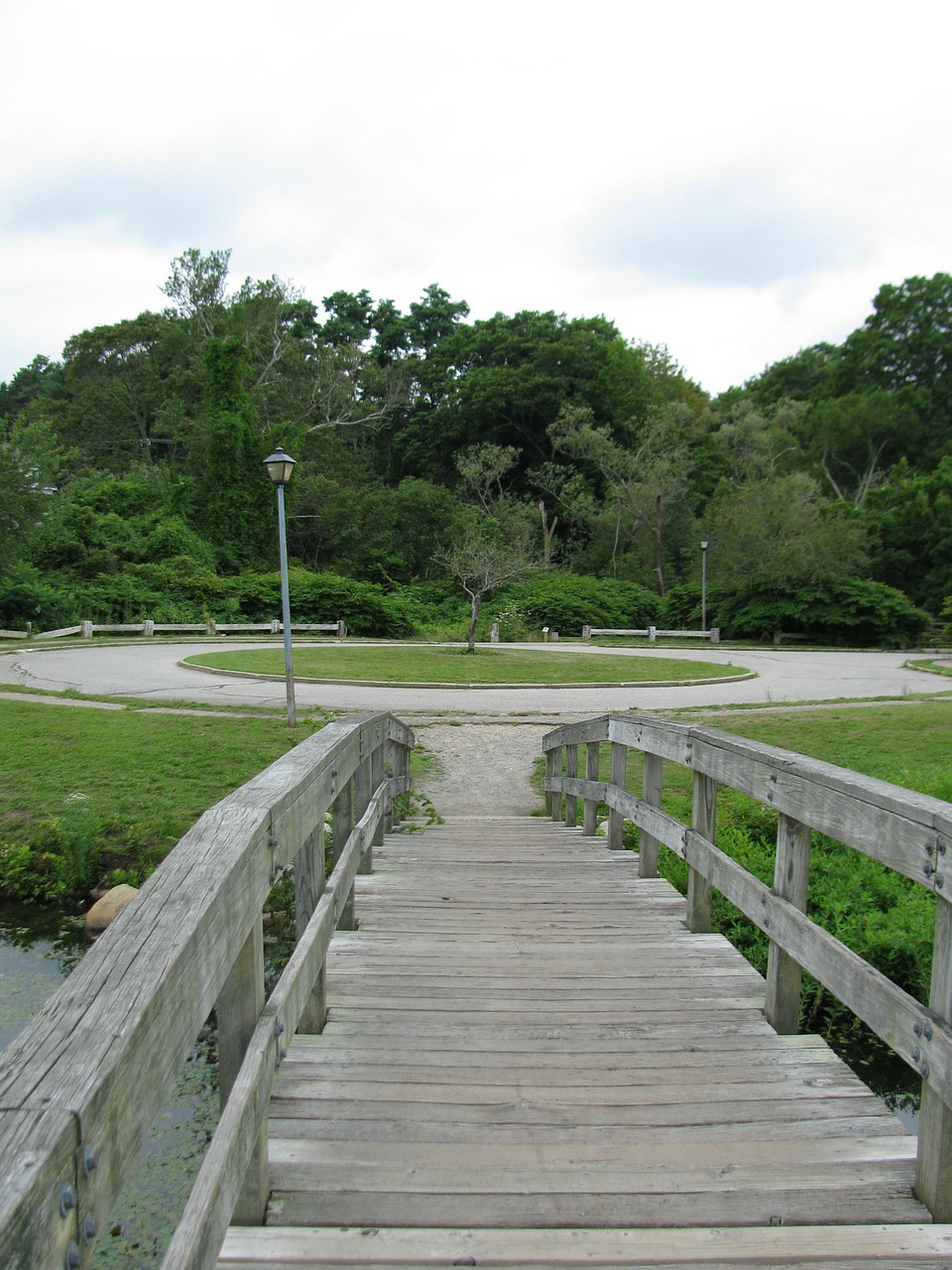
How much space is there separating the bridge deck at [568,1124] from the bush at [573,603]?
28471mm

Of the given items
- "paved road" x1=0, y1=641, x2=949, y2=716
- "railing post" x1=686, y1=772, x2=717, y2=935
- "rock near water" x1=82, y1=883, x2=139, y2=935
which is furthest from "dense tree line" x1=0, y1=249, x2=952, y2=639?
"railing post" x1=686, y1=772, x2=717, y2=935

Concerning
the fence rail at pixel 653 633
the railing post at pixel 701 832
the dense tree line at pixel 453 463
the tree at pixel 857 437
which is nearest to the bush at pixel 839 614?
the dense tree line at pixel 453 463

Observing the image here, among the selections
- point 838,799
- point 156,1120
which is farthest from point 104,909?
point 838,799

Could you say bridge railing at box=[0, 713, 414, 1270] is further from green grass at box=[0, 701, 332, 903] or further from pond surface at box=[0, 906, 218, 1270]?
green grass at box=[0, 701, 332, 903]

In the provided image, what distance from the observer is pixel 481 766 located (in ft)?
34.0

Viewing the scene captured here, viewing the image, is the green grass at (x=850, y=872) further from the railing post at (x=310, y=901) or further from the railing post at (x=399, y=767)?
the railing post at (x=310, y=901)

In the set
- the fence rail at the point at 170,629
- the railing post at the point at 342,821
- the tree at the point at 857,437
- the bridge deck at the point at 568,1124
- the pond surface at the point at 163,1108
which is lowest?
the pond surface at the point at 163,1108

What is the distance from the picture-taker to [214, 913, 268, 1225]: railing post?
1908 mm

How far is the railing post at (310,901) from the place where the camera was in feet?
9.46

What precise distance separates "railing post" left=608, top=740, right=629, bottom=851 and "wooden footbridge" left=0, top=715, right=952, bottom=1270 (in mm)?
1826

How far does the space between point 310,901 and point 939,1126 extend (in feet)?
6.01

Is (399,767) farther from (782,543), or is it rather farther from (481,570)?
(782,543)

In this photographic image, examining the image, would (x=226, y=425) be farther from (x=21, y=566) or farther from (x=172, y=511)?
(x=21, y=566)

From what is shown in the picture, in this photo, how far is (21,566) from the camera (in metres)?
29.2
